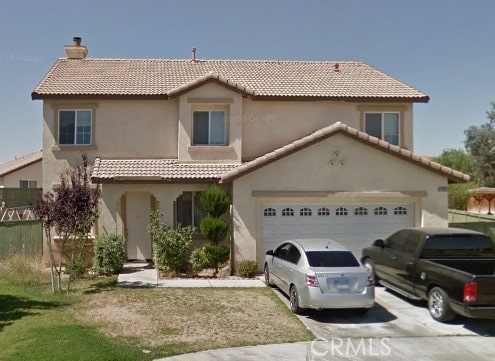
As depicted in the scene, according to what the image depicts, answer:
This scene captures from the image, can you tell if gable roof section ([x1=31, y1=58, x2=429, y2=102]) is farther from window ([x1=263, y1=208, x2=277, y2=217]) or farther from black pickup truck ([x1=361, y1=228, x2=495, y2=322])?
black pickup truck ([x1=361, y1=228, x2=495, y2=322])

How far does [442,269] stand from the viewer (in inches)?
427

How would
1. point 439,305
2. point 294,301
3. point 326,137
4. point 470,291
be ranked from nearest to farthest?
point 470,291, point 439,305, point 294,301, point 326,137

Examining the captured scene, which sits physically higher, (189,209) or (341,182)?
(341,182)

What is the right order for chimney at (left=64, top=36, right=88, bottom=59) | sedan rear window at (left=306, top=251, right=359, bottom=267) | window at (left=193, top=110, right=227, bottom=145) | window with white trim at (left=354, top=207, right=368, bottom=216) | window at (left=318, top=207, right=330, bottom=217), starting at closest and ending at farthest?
sedan rear window at (left=306, top=251, right=359, bottom=267) → window at (left=318, top=207, right=330, bottom=217) → window with white trim at (left=354, top=207, right=368, bottom=216) → window at (left=193, top=110, right=227, bottom=145) → chimney at (left=64, top=36, right=88, bottom=59)

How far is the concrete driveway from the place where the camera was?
8.97 meters

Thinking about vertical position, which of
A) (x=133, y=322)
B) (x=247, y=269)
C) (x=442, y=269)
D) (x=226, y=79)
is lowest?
(x=133, y=322)

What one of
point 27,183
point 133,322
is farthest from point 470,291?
point 27,183

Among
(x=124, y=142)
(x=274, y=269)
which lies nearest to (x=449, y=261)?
(x=274, y=269)

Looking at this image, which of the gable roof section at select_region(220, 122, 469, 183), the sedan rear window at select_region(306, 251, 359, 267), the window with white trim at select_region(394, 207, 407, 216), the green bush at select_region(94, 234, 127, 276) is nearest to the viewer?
the sedan rear window at select_region(306, 251, 359, 267)

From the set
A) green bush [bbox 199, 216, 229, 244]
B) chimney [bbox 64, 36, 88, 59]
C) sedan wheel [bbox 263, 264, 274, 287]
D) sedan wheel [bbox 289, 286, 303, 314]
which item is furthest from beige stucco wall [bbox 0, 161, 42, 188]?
sedan wheel [bbox 289, 286, 303, 314]

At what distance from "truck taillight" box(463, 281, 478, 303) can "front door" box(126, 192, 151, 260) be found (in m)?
11.4

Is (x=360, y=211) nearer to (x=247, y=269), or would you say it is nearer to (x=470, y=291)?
(x=247, y=269)

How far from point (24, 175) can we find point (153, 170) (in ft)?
94.0

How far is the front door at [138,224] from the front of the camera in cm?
1828
